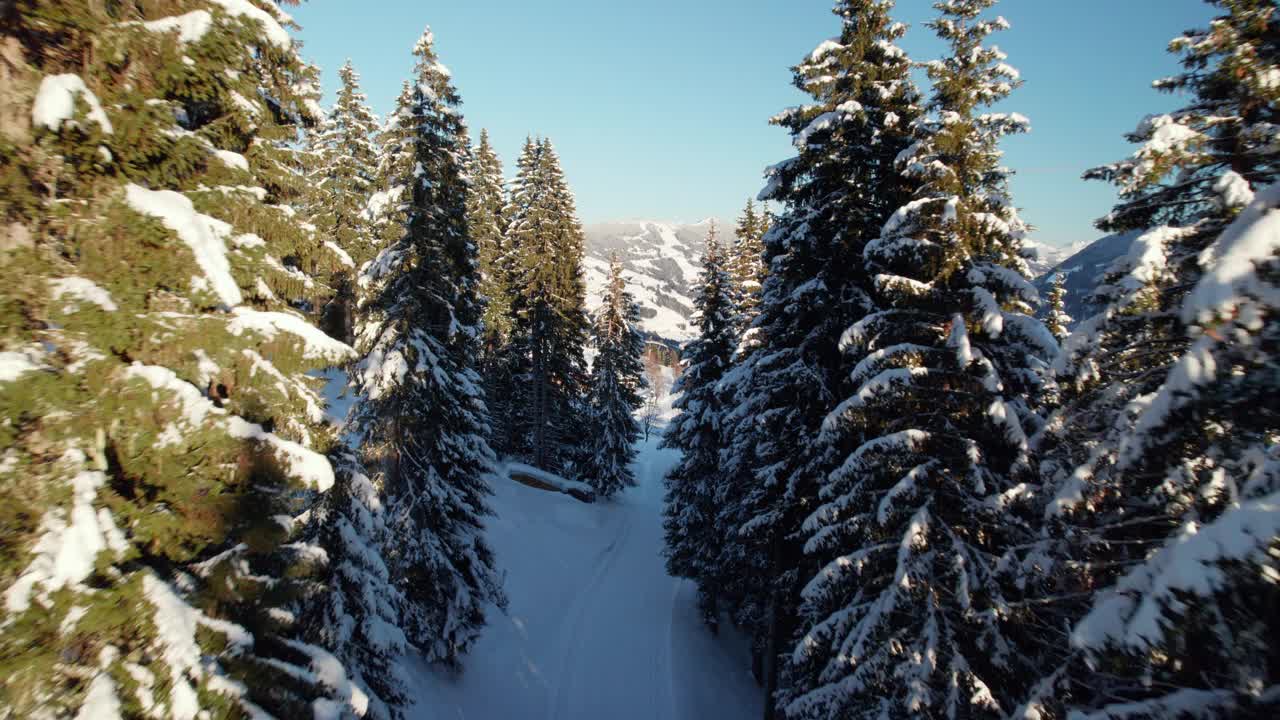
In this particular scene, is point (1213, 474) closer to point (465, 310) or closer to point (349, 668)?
point (349, 668)

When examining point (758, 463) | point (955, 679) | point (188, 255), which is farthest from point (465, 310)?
point (955, 679)

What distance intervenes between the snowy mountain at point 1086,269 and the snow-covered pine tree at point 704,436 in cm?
1115

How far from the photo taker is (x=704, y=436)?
23.2 meters

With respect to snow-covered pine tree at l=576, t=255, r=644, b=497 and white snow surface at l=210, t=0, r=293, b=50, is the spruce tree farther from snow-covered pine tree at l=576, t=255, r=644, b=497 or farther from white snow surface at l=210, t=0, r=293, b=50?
snow-covered pine tree at l=576, t=255, r=644, b=497

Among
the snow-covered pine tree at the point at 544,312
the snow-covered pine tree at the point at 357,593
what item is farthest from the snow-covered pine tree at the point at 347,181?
the snow-covered pine tree at the point at 357,593

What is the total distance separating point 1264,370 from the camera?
13.5 ft

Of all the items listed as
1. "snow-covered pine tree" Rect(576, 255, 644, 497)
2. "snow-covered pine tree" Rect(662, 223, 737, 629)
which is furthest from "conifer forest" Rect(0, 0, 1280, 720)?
"snow-covered pine tree" Rect(576, 255, 644, 497)

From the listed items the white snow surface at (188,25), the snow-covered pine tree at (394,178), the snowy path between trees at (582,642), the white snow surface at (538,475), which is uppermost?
the snow-covered pine tree at (394,178)

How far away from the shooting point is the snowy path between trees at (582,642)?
681 inches

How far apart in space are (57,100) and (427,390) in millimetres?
10669

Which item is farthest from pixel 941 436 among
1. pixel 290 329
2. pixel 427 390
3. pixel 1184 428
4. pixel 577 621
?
pixel 577 621

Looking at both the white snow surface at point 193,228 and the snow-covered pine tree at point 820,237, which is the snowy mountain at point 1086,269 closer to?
the snow-covered pine tree at point 820,237

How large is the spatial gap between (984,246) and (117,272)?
1112 cm

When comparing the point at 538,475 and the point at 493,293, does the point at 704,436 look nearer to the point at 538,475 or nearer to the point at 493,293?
the point at 538,475
